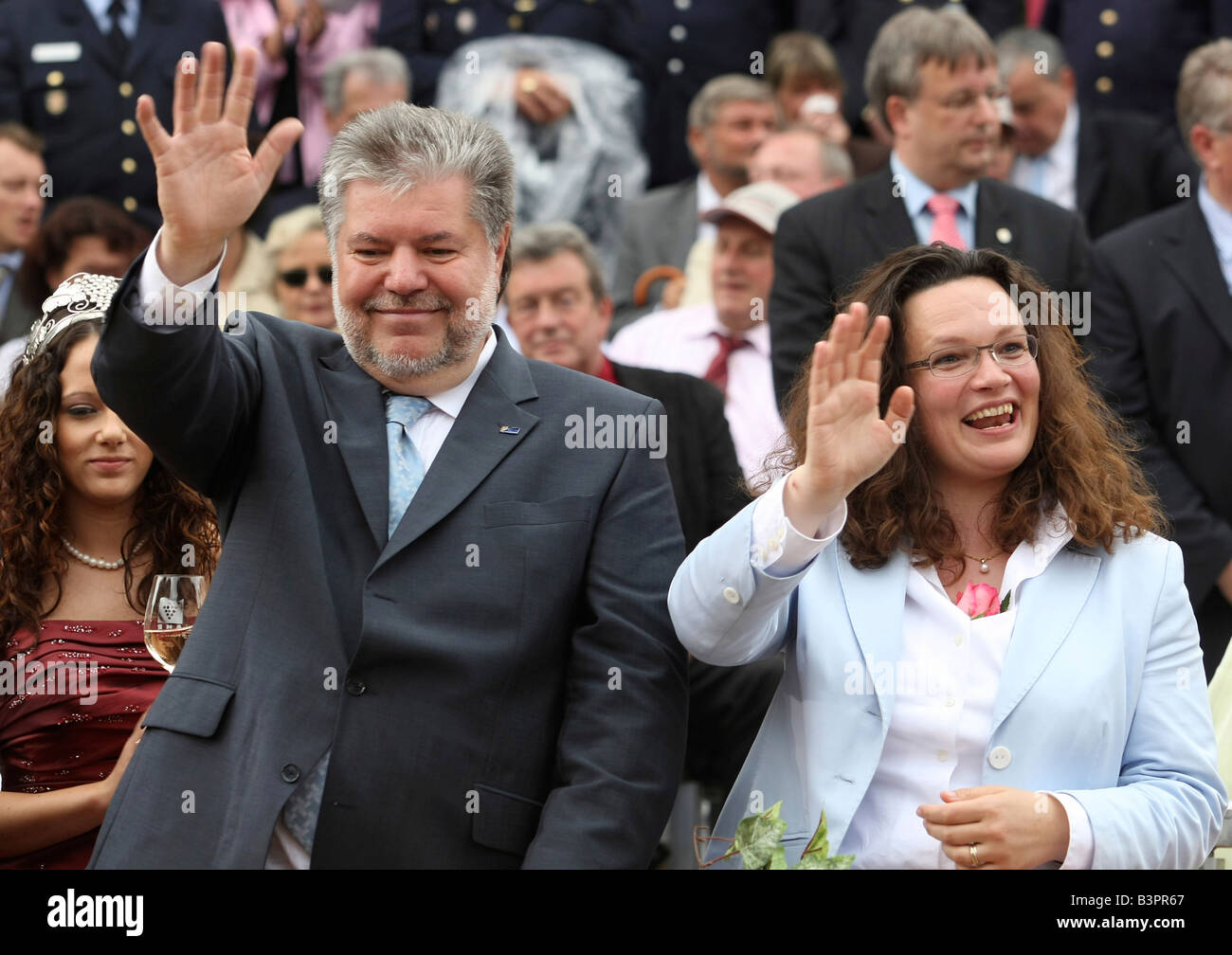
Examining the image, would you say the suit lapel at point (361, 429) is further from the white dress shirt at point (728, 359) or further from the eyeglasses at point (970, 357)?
the white dress shirt at point (728, 359)

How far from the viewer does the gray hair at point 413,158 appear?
329 centimetres

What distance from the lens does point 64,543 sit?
4.01 metres

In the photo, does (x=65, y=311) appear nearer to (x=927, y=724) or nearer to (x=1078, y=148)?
(x=927, y=724)

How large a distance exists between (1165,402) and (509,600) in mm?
3066

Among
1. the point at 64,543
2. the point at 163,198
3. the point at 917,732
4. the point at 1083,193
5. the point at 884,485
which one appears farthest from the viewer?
the point at 1083,193

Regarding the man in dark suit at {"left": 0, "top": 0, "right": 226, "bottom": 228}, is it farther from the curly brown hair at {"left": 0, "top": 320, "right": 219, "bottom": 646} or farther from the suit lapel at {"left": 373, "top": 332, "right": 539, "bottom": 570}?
the suit lapel at {"left": 373, "top": 332, "right": 539, "bottom": 570}

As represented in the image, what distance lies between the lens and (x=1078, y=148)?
753 cm

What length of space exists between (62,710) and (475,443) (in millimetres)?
1268

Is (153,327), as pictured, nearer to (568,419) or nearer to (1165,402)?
(568,419)

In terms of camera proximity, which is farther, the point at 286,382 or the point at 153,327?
the point at 286,382

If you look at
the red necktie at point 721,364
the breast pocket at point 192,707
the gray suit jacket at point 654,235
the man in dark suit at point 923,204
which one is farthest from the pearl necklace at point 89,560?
the gray suit jacket at point 654,235

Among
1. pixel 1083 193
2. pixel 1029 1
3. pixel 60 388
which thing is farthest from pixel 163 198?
pixel 1029 1

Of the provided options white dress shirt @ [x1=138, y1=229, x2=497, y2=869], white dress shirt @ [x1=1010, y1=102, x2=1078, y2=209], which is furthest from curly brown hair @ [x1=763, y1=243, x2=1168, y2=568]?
white dress shirt @ [x1=1010, y1=102, x2=1078, y2=209]

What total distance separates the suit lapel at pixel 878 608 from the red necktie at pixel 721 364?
304 centimetres
